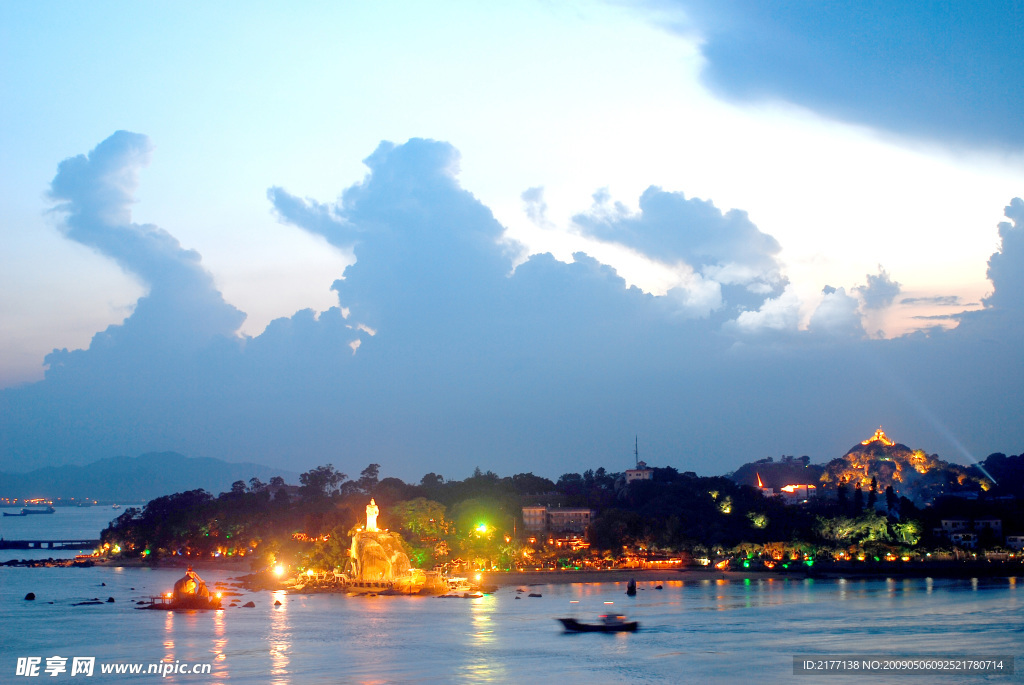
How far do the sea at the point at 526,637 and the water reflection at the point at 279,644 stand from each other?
15 centimetres

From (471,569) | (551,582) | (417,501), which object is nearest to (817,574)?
(551,582)

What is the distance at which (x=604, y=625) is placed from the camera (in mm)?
55844

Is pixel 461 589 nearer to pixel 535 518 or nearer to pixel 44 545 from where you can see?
pixel 535 518

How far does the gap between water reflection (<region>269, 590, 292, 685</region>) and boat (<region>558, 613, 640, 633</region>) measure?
647 inches

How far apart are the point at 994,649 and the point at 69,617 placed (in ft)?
185

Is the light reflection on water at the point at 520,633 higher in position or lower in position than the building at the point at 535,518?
lower

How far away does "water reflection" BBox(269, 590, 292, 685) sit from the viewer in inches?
1596

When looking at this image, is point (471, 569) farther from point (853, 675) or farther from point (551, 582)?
point (853, 675)

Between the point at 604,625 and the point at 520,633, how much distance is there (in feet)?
19.8

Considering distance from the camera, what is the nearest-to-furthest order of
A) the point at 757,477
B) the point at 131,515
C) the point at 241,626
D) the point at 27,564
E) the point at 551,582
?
1. the point at 241,626
2. the point at 551,582
3. the point at 27,564
4. the point at 131,515
5. the point at 757,477

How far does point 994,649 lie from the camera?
47.4 metres

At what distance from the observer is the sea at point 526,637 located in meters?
42.0

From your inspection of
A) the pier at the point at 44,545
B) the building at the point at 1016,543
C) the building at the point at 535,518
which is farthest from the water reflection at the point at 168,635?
the building at the point at 1016,543

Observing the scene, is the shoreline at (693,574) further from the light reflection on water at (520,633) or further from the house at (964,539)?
the house at (964,539)
